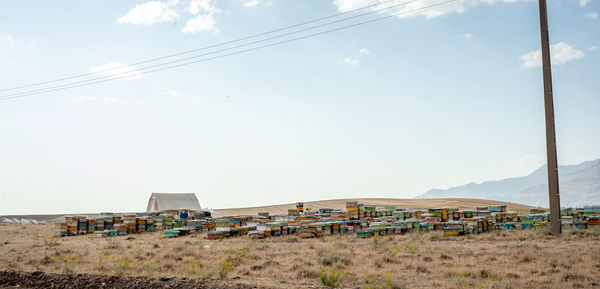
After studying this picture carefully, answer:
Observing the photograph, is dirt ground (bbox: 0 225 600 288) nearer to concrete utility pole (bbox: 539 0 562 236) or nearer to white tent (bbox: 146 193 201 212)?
concrete utility pole (bbox: 539 0 562 236)

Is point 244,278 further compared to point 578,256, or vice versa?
point 578,256

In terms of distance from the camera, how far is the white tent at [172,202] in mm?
47875

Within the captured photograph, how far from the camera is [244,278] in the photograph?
1247 centimetres

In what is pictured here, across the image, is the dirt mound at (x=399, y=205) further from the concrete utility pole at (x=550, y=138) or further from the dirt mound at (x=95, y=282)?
the dirt mound at (x=95, y=282)

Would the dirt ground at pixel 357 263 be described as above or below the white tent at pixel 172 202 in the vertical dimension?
below

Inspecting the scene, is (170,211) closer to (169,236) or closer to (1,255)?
(169,236)

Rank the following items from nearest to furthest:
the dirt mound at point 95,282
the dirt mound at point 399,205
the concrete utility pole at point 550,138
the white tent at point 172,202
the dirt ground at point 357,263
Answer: the dirt mound at point 95,282 < the dirt ground at point 357,263 < the concrete utility pole at point 550,138 < the white tent at point 172,202 < the dirt mound at point 399,205

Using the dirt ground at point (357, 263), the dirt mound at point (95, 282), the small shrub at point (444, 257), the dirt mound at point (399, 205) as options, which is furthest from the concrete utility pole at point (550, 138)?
the dirt mound at point (399, 205)

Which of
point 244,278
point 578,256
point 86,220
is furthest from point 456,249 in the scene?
point 86,220

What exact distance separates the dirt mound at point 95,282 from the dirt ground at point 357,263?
60 millimetres

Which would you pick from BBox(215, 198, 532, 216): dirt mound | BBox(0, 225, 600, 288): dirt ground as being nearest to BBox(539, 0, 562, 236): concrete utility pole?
BBox(0, 225, 600, 288): dirt ground

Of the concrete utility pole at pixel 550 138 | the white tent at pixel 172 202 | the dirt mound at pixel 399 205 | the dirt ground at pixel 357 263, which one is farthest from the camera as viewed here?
the dirt mound at pixel 399 205

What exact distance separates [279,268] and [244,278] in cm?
198

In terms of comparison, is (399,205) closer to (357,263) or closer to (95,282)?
(357,263)
